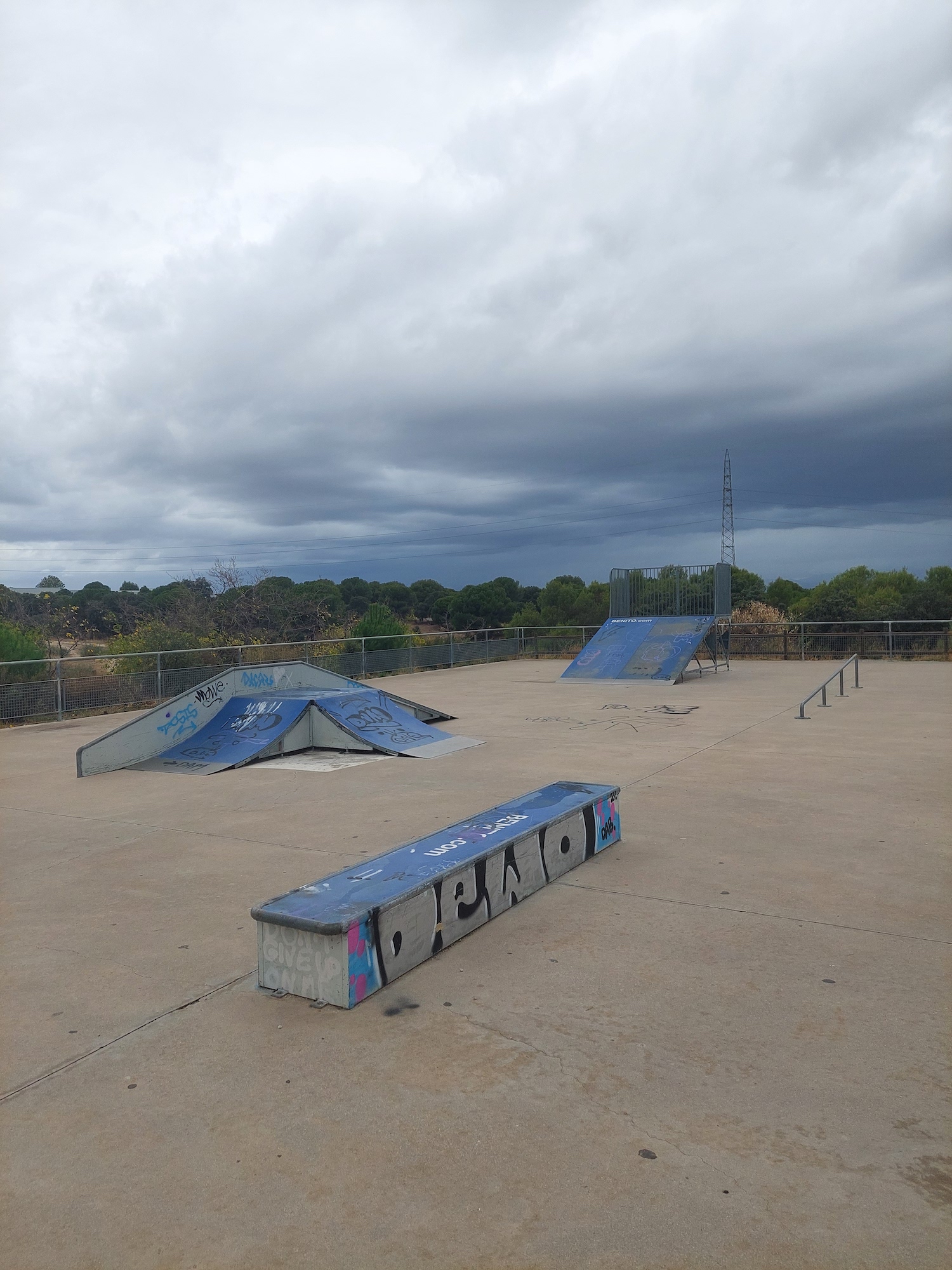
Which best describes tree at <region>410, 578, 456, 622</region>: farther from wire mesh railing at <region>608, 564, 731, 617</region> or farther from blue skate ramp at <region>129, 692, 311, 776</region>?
blue skate ramp at <region>129, 692, 311, 776</region>

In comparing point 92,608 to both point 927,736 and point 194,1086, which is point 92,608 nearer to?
point 927,736

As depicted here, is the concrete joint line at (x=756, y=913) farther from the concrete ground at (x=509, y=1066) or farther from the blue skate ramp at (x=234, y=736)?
the blue skate ramp at (x=234, y=736)

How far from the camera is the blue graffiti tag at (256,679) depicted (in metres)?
12.3

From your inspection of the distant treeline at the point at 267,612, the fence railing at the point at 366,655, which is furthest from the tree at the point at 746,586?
the fence railing at the point at 366,655

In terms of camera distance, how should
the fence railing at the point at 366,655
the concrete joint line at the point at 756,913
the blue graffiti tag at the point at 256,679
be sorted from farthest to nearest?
the fence railing at the point at 366,655
the blue graffiti tag at the point at 256,679
the concrete joint line at the point at 756,913

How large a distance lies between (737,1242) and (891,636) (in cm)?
2434

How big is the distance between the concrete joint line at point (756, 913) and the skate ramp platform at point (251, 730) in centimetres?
508

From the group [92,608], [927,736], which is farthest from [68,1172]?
[92,608]

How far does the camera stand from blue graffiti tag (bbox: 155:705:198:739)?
1079cm

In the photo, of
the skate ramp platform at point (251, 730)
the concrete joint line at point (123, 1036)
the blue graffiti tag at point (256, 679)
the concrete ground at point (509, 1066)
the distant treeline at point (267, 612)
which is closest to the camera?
the concrete ground at point (509, 1066)

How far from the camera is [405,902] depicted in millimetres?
4137

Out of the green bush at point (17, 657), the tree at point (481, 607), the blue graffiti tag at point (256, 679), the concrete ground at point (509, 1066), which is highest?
the tree at point (481, 607)

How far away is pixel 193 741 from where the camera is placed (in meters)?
11.0

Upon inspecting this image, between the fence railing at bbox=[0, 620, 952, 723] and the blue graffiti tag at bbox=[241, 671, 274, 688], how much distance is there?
10.3 inches
